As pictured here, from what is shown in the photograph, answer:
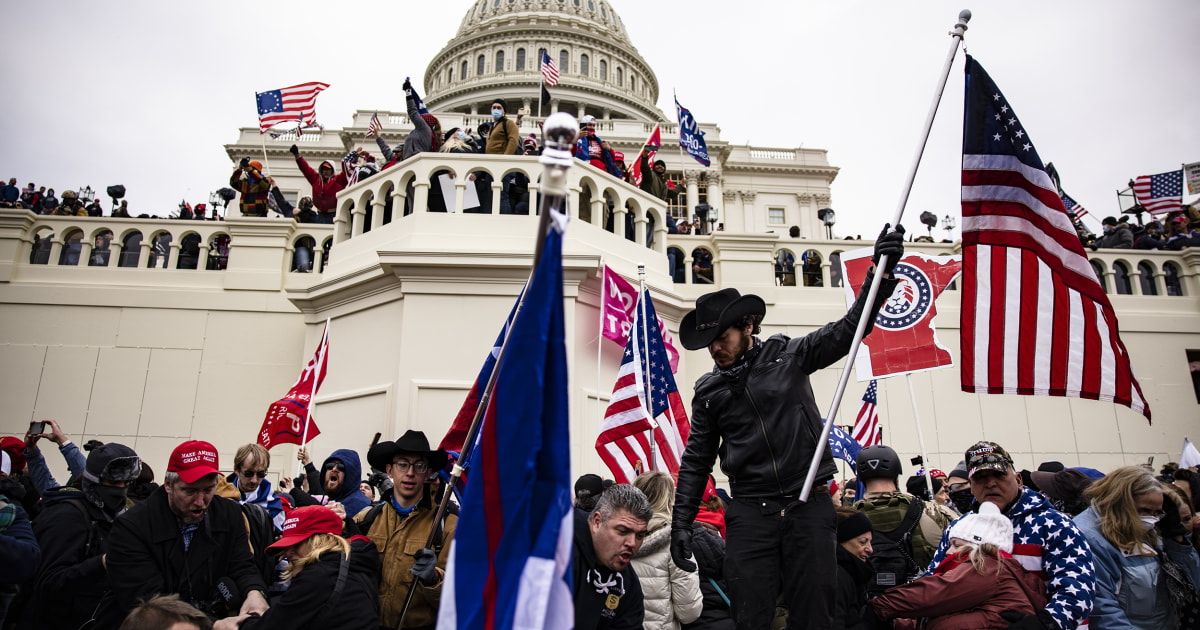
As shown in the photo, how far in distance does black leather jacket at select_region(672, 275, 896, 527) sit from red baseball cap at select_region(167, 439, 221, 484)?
244 cm

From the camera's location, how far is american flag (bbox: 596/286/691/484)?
23.9 feet

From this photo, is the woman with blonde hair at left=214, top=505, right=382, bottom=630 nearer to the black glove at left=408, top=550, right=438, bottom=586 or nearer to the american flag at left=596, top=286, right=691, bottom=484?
the black glove at left=408, top=550, right=438, bottom=586

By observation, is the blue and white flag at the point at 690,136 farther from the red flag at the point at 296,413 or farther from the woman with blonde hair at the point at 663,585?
the woman with blonde hair at the point at 663,585

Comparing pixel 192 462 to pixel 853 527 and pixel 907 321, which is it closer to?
pixel 853 527

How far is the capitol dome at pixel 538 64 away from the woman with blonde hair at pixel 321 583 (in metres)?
65.7

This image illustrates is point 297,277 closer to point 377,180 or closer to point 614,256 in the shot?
point 377,180

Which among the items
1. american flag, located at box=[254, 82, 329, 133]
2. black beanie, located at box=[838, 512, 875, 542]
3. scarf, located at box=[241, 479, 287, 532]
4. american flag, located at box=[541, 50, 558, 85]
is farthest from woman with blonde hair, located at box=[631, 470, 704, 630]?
american flag, located at box=[541, 50, 558, 85]

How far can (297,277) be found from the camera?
12.0 meters

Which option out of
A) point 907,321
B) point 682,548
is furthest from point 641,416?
point 907,321

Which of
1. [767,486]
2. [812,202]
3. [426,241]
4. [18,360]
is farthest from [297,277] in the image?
[812,202]

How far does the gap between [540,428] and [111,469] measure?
11.3ft

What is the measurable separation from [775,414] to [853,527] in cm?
94

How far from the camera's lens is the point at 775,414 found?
3.94 m

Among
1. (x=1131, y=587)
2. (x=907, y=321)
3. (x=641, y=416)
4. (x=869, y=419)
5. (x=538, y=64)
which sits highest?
(x=538, y=64)
